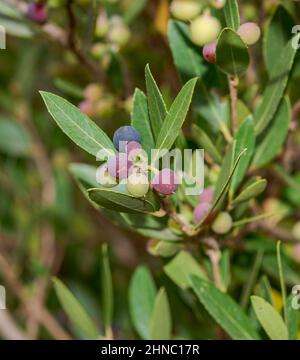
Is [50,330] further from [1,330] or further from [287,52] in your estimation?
[287,52]

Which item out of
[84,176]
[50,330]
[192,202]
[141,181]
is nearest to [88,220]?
[50,330]

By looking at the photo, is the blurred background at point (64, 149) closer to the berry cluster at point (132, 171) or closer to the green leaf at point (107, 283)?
the green leaf at point (107, 283)

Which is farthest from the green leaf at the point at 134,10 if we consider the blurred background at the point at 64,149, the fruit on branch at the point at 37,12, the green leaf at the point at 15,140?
the green leaf at the point at 15,140

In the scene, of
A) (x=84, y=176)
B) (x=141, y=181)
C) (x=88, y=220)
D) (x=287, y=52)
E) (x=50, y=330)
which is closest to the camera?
(x=141, y=181)

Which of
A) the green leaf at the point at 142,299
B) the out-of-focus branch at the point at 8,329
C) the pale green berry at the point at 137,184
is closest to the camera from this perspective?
the pale green berry at the point at 137,184

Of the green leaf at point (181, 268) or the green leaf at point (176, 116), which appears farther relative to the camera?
the green leaf at point (181, 268)

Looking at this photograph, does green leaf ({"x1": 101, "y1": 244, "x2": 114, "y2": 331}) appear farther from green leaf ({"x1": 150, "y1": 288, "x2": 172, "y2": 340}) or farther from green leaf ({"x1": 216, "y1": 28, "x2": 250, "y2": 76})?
green leaf ({"x1": 216, "y1": 28, "x2": 250, "y2": 76})

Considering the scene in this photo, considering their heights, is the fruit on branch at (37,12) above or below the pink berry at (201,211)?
above
